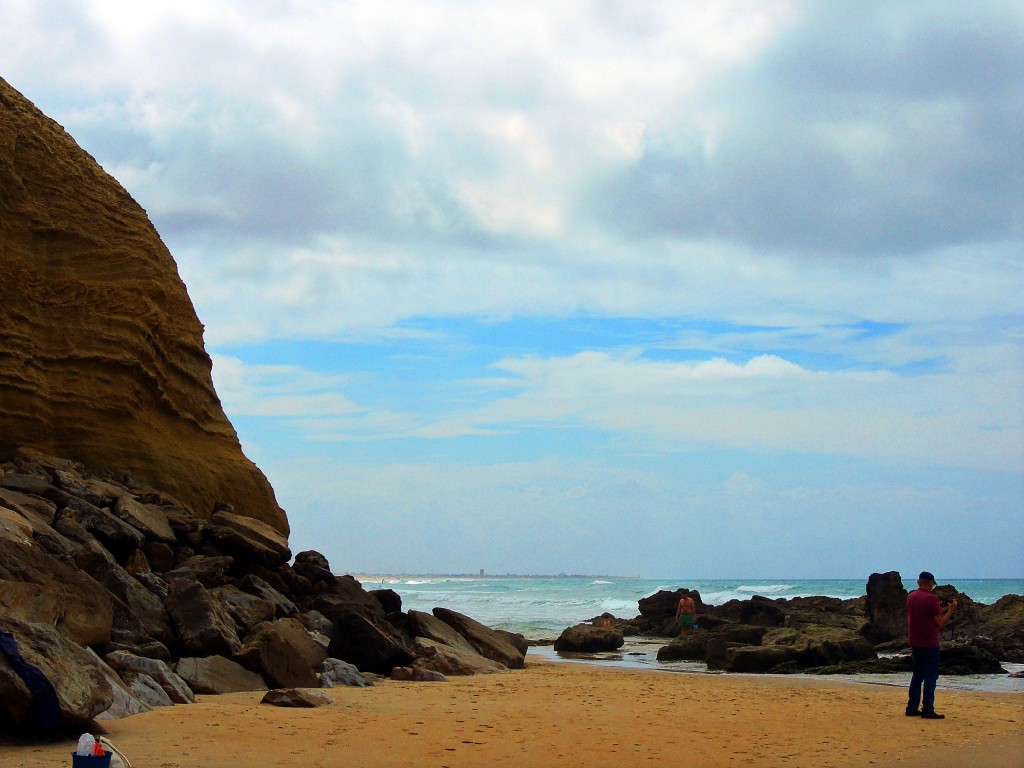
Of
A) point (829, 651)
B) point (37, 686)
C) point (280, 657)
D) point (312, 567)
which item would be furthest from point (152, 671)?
point (829, 651)

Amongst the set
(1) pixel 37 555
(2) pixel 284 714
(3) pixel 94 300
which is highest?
(3) pixel 94 300

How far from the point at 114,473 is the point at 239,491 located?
2402 millimetres

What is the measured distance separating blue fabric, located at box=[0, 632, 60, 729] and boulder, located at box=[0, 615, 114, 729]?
0.03 m

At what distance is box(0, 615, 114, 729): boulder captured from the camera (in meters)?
7.02

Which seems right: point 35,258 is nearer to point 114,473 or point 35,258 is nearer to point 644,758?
point 114,473

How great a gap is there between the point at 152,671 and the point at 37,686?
2.85 metres

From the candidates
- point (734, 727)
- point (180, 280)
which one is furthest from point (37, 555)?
point (180, 280)

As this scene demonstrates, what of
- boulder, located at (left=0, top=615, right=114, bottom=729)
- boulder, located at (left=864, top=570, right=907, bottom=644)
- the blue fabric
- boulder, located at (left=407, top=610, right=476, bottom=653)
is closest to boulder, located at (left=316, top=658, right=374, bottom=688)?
boulder, located at (left=407, top=610, right=476, bottom=653)

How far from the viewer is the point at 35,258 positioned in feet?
57.9

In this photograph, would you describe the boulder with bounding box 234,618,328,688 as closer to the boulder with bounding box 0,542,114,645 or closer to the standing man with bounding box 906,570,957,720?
the boulder with bounding box 0,542,114,645

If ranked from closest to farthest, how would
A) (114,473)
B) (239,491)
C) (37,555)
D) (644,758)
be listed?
(644,758) < (37,555) < (114,473) < (239,491)

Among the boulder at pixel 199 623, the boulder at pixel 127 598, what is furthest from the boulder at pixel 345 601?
the boulder at pixel 127 598

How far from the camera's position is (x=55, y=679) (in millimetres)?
7219

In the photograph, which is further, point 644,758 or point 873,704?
point 873,704
